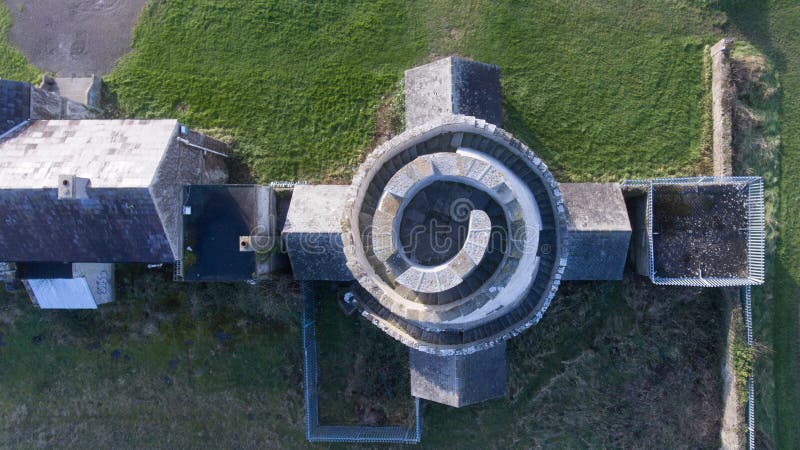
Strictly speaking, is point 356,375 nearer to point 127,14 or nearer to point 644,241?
point 644,241

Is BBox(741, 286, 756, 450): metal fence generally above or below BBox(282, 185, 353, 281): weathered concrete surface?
below

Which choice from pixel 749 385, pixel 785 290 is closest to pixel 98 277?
pixel 749 385

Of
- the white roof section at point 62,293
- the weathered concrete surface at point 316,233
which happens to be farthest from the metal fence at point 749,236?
the white roof section at point 62,293

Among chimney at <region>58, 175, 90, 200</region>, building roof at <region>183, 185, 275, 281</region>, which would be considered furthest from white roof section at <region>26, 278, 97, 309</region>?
chimney at <region>58, 175, 90, 200</region>

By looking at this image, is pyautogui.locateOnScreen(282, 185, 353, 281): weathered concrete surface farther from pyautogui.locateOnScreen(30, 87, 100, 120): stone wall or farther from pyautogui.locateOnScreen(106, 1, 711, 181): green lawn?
pyautogui.locateOnScreen(30, 87, 100, 120): stone wall

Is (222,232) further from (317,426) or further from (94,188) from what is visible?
(317,426)

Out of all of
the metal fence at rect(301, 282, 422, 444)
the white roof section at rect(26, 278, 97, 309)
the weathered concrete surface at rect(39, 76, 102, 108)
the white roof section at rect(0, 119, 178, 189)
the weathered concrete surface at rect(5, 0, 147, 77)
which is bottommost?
the metal fence at rect(301, 282, 422, 444)

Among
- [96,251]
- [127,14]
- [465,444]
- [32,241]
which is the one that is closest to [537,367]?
[465,444]

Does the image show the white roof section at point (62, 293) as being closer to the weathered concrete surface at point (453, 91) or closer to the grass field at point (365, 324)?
the grass field at point (365, 324)
